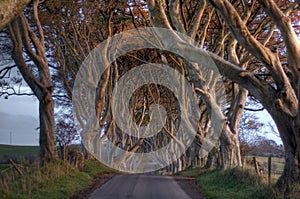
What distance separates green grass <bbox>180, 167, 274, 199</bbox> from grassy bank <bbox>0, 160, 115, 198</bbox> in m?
4.50

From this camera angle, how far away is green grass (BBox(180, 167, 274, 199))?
481 inches

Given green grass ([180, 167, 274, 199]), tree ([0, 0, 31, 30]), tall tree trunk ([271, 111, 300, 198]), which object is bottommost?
green grass ([180, 167, 274, 199])

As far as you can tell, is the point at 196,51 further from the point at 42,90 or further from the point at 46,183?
the point at 42,90

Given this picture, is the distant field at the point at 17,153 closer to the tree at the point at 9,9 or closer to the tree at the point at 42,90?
the tree at the point at 42,90

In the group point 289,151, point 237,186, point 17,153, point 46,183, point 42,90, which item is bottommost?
point 237,186

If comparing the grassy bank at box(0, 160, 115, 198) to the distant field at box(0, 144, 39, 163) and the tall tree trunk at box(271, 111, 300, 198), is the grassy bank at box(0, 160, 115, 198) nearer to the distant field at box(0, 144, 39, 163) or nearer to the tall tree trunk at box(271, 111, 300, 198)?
the distant field at box(0, 144, 39, 163)

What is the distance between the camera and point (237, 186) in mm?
15086

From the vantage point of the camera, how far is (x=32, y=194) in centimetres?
1169

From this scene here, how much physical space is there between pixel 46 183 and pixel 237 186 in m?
6.13

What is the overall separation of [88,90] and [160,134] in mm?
18319

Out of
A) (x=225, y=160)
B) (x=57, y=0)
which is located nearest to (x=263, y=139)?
(x=225, y=160)

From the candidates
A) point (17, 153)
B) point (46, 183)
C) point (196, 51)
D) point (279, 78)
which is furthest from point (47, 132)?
point (17, 153)

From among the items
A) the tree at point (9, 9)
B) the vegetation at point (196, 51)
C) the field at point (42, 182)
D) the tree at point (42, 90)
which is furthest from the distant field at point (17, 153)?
the tree at point (9, 9)

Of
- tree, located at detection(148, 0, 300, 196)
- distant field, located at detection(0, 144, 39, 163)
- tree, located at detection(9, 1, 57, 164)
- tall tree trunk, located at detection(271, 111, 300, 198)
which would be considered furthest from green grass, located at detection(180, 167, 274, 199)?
distant field, located at detection(0, 144, 39, 163)
